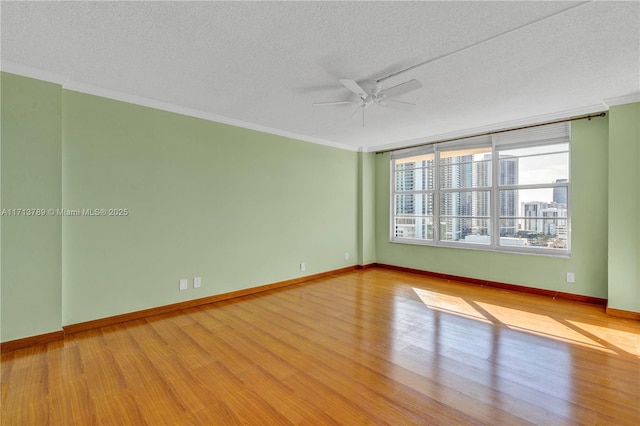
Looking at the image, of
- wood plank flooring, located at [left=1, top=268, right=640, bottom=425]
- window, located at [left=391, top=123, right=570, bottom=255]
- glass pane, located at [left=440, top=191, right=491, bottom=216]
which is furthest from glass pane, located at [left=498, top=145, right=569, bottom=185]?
wood plank flooring, located at [left=1, top=268, right=640, bottom=425]

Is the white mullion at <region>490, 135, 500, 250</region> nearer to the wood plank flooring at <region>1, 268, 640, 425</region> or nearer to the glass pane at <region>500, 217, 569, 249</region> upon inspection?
the glass pane at <region>500, 217, 569, 249</region>

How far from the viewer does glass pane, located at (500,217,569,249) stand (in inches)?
168

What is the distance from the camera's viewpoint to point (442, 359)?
247 cm

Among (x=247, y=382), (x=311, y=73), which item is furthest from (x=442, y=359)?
(x=311, y=73)

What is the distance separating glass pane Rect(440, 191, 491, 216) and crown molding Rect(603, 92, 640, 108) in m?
1.85

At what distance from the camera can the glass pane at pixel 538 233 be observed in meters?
4.27

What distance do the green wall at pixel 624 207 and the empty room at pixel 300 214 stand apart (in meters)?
0.02

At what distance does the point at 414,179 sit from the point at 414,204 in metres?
0.51


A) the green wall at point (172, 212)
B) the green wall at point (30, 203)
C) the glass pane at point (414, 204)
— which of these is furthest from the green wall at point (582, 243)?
the green wall at point (30, 203)

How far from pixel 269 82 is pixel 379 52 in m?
1.18

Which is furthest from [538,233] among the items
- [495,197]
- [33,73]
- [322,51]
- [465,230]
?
[33,73]

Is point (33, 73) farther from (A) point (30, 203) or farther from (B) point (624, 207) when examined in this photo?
(B) point (624, 207)

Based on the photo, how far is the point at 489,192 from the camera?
492cm

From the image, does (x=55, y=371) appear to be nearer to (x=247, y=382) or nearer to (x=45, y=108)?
(x=247, y=382)
